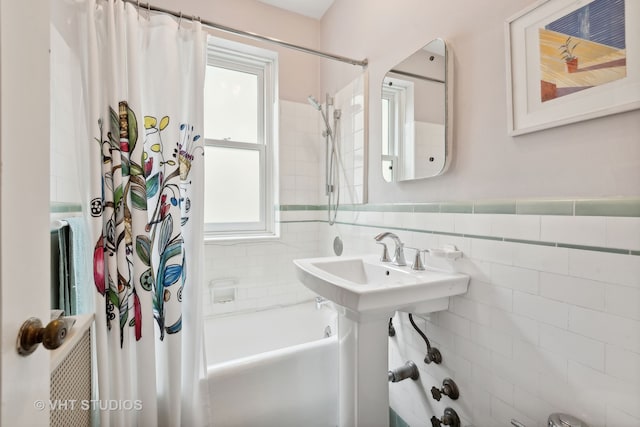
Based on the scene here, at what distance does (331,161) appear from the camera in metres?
2.15

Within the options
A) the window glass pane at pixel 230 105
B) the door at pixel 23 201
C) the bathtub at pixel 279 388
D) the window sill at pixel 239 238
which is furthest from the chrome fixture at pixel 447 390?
the window glass pane at pixel 230 105

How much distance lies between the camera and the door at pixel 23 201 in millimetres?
398

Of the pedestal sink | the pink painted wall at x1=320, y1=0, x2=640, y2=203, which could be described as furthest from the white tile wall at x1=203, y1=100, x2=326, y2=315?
the pedestal sink

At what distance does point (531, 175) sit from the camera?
910mm

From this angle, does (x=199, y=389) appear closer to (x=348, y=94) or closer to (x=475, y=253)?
(x=475, y=253)

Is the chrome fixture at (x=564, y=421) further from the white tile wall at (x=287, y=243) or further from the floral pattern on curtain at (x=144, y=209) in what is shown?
the white tile wall at (x=287, y=243)

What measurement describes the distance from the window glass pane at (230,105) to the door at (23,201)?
1.67 metres

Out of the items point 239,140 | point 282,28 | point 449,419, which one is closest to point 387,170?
point 449,419

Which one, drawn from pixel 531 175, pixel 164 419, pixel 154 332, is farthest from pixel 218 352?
pixel 531 175

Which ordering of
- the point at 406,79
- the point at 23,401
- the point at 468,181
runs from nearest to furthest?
the point at 23,401 < the point at 468,181 < the point at 406,79

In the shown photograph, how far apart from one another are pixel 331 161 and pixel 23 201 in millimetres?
1826

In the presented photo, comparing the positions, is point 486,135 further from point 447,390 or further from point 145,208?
point 145,208

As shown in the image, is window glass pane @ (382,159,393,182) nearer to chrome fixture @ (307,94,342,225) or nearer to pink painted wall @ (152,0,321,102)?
→ chrome fixture @ (307,94,342,225)

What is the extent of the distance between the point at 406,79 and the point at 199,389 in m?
1.71
